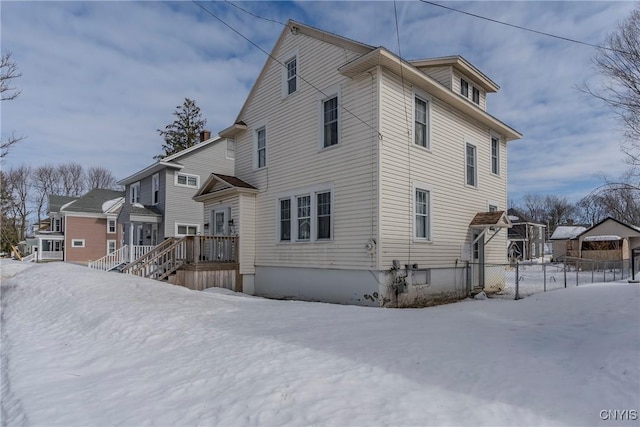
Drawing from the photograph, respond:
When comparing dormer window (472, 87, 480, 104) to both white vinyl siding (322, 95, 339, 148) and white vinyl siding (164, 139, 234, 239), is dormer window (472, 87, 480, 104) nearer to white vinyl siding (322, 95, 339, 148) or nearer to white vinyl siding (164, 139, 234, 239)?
white vinyl siding (322, 95, 339, 148)

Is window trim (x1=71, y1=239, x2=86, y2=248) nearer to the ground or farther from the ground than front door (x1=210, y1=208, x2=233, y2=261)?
nearer to the ground

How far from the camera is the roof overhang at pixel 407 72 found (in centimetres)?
1039

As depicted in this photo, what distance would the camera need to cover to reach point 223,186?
49.9ft

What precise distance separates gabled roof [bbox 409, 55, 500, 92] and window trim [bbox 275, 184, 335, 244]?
588cm

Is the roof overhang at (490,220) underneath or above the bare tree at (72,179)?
underneath

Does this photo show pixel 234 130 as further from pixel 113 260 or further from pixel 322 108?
pixel 113 260

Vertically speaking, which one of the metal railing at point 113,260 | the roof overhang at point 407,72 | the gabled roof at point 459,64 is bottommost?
the metal railing at point 113,260

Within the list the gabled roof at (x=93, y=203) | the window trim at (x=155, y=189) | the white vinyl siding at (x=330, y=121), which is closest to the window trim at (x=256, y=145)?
the white vinyl siding at (x=330, y=121)

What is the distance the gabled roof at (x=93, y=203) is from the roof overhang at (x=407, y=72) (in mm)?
29085

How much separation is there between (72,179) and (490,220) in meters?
60.8

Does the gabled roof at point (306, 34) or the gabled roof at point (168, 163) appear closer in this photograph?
the gabled roof at point (306, 34)

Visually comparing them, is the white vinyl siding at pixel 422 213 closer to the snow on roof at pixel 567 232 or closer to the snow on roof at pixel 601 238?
the snow on roof at pixel 601 238
